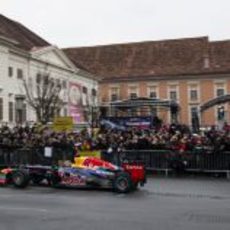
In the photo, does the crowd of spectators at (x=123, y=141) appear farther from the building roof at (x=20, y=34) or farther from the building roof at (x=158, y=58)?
the building roof at (x=158, y=58)

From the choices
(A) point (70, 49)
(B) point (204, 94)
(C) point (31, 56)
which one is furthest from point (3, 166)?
(A) point (70, 49)

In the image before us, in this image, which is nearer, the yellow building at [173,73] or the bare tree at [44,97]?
the bare tree at [44,97]

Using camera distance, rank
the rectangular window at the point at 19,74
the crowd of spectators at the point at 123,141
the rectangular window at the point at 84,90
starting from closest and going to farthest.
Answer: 1. the crowd of spectators at the point at 123,141
2. the rectangular window at the point at 19,74
3. the rectangular window at the point at 84,90

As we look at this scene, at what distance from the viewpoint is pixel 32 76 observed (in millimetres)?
62719

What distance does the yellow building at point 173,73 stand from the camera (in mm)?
93562

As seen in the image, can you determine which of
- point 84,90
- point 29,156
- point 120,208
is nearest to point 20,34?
point 84,90

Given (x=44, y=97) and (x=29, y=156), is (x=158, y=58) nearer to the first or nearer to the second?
(x=44, y=97)

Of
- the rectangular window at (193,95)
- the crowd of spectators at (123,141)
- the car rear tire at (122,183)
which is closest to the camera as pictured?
the car rear tire at (122,183)

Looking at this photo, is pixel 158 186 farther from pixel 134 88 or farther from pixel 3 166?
pixel 134 88

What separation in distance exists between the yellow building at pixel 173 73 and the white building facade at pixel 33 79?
18224mm

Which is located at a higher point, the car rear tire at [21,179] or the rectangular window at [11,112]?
the rectangular window at [11,112]

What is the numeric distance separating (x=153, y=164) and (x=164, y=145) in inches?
35.7

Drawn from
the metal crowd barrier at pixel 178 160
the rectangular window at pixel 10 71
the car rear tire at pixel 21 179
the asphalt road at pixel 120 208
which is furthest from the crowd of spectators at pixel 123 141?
the rectangular window at pixel 10 71

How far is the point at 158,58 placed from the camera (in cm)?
9775
